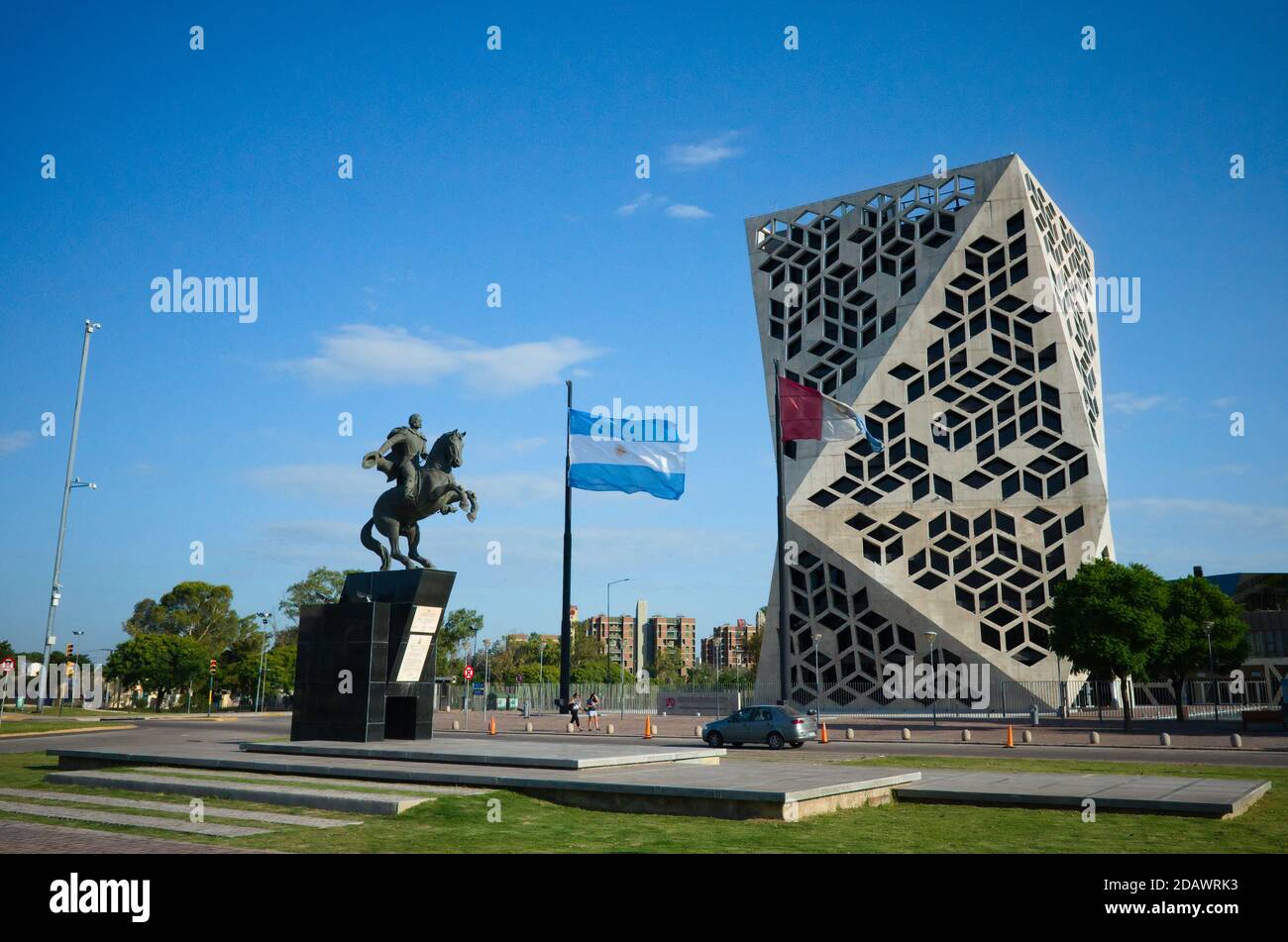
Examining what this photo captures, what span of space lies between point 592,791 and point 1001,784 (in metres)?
7.10

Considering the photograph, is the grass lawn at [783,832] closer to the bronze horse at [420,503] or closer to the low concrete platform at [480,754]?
the low concrete platform at [480,754]

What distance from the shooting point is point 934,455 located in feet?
200

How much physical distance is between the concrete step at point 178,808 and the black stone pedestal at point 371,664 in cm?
578

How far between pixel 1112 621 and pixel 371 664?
34029mm

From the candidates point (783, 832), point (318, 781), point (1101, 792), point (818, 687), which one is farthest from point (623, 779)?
point (818, 687)

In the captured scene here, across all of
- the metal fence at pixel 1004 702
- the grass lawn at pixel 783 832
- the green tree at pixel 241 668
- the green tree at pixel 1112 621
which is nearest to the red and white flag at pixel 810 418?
the green tree at pixel 1112 621

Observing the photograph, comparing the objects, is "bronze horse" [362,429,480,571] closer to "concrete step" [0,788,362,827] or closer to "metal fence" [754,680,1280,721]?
"concrete step" [0,788,362,827]

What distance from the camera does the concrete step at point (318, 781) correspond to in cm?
1536

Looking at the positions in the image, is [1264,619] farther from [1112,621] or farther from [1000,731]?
[1000,731]

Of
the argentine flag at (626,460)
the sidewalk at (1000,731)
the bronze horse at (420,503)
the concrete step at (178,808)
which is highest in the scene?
the argentine flag at (626,460)

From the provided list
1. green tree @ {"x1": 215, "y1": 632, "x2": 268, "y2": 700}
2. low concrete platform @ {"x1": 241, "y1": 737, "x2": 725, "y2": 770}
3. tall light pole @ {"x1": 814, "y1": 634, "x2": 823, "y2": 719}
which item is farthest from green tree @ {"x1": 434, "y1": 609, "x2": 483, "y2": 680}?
low concrete platform @ {"x1": 241, "y1": 737, "x2": 725, "y2": 770}

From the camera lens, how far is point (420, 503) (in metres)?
22.8
